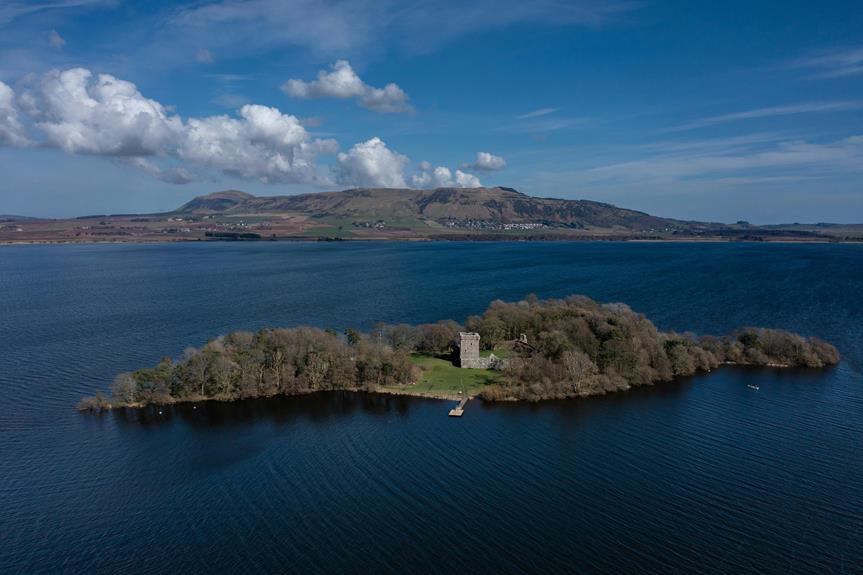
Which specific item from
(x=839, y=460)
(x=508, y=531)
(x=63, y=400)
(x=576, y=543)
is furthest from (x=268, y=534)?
(x=839, y=460)

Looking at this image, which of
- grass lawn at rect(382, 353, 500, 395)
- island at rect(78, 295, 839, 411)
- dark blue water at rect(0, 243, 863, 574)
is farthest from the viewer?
grass lawn at rect(382, 353, 500, 395)

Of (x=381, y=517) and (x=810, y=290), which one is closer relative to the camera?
(x=381, y=517)

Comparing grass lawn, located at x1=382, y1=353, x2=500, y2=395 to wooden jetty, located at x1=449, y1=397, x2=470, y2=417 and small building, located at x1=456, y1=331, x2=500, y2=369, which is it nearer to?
small building, located at x1=456, y1=331, x2=500, y2=369

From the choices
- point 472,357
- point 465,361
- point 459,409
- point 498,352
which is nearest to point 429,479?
point 459,409

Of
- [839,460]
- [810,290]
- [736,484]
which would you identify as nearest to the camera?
[736,484]

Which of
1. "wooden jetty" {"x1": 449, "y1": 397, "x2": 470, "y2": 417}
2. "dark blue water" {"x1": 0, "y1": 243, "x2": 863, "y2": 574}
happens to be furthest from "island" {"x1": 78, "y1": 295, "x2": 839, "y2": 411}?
"dark blue water" {"x1": 0, "y1": 243, "x2": 863, "y2": 574}

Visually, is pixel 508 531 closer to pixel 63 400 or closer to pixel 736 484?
pixel 736 484

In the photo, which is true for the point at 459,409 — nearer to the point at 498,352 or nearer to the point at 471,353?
the point at 471,353
